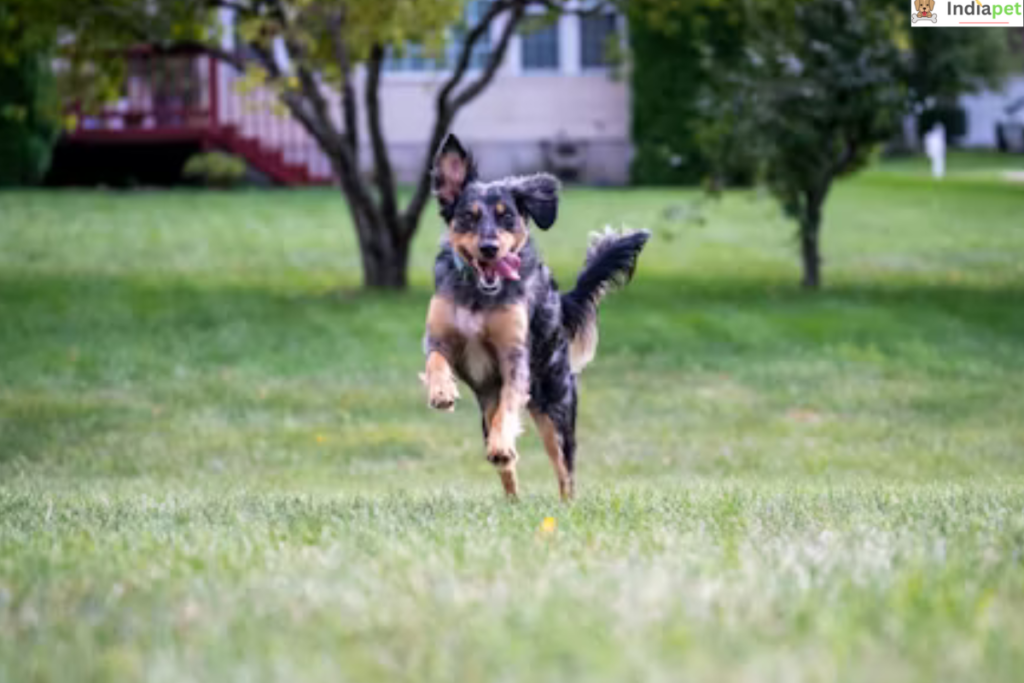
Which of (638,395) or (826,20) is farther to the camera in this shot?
(826,20)

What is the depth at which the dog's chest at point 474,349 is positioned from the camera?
807 cm

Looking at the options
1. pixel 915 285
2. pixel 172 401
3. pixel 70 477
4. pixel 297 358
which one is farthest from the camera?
pixel 915 285

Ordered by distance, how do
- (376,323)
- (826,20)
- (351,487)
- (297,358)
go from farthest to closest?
(826,20)
(376,323)
(297,358)
(351,487)

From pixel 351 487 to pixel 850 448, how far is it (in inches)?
173

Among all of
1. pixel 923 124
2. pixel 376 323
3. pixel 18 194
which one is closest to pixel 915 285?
pixel 923 124

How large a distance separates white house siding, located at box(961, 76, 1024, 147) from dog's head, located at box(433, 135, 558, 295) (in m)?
62.3

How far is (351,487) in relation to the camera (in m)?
12.2

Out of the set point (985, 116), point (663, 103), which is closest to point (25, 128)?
point (663, 103)

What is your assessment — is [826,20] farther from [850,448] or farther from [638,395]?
[850,448]

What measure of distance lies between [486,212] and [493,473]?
232 inches

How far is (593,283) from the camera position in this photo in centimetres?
930

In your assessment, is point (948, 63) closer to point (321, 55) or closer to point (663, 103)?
point (321, 55)

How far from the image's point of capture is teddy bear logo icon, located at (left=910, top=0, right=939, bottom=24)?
19.0 meters
